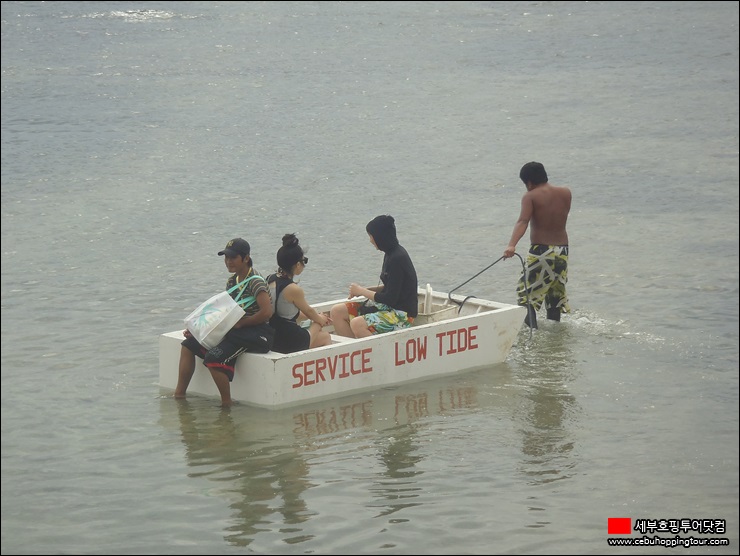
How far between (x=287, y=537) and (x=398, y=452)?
1.98 metres

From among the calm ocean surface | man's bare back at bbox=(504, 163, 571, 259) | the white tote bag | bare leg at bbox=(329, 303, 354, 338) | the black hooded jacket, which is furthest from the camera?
man's bare back at bbox=(504, 163, 571, 259)

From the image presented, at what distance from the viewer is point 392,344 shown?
40.6ft

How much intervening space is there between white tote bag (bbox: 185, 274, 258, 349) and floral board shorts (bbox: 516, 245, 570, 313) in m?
3.97

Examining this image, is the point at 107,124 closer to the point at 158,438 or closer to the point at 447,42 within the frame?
the point at 447,42

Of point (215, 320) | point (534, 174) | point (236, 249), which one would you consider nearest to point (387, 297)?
point (236, 249)

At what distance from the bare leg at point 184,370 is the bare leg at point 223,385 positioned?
32 cm

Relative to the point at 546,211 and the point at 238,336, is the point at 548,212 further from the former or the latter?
the point at 238,336

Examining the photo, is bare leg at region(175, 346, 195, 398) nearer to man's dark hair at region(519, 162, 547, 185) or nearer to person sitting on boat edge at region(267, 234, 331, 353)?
person sitting on boat edge at region(267, 234, 331, 353)

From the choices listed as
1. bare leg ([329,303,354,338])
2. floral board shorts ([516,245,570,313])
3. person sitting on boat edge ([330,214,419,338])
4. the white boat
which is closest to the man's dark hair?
floral board shorts ([516,245,570,313])

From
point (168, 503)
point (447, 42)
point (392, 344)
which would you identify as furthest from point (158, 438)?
point (447, 42)

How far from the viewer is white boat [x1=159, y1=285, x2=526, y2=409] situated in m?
11.7

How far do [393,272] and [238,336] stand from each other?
5.99 feet

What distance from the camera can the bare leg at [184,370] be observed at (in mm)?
11852

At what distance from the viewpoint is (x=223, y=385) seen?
11.7 metres
